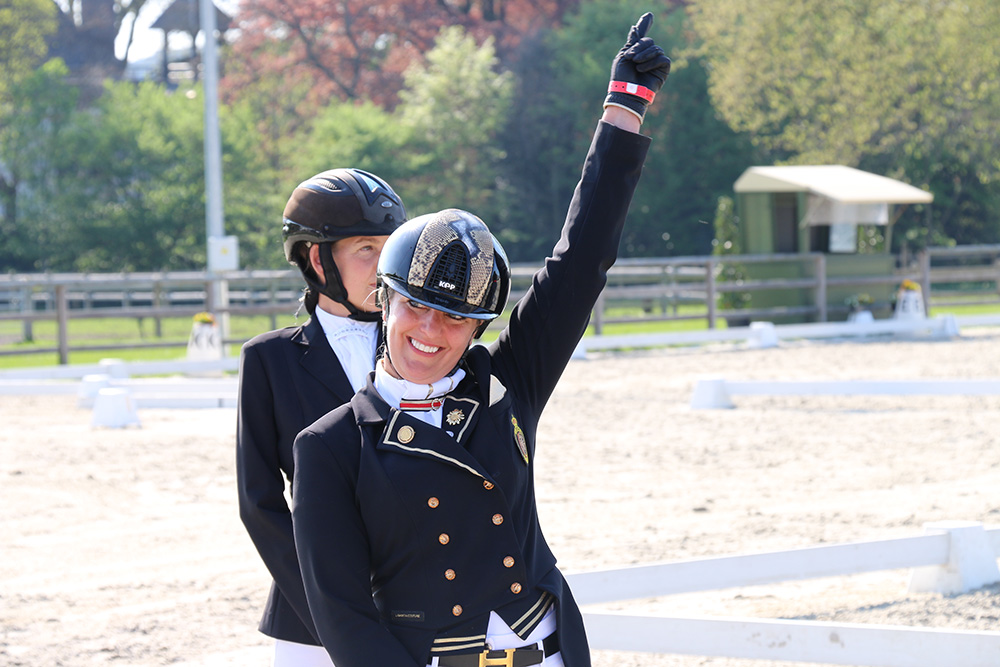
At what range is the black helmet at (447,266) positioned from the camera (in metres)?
1.92

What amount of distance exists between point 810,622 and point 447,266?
2.35 metres

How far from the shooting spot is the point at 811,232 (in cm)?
1920

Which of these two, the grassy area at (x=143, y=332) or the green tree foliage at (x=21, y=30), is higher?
the green tree foliage at (x=21, y=30)

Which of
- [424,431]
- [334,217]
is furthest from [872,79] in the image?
[424,431]

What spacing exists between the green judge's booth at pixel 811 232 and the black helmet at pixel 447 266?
17066 millimetres

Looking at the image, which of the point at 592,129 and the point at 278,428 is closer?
the point at 278,428

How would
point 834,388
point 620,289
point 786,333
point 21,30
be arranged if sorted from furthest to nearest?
point 21,30, point 620,289, point 786,333, point 834,388

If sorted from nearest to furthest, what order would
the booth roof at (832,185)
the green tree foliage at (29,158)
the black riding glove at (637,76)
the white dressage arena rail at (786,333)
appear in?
the black riding glove at (637,76)
the white dressage arena rail at (786,333)
the booth roof at (832,185)
the green tree foliage at (29,158)

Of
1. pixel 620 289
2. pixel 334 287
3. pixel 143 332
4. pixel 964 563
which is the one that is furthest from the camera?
pixel 143 332

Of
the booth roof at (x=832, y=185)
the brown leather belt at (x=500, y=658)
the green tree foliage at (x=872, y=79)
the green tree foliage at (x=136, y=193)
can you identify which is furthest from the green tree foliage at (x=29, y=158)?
the brown leather belt at (x=500, y=658)

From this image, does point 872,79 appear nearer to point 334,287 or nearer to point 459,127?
point 459,127

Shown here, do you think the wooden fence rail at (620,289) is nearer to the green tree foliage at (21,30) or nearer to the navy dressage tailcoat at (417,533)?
the green tree foliage at (21,30)

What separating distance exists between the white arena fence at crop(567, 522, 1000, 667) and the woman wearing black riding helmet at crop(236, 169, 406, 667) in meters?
1.71

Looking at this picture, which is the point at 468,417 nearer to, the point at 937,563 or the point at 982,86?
the point at 937,563
